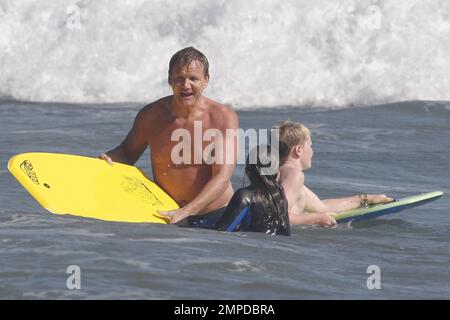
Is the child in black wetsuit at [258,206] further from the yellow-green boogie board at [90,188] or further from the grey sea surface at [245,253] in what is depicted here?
the yellow-green boogie board at [90,188]

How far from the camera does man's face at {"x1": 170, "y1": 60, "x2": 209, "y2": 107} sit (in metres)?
7.07

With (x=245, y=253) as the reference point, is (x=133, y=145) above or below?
above

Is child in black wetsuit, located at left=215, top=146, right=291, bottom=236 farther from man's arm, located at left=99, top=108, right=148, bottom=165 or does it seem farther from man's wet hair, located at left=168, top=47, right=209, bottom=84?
man's arm, located at left=99, top=108, right=148, bottom=165

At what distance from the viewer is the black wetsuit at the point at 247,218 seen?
22.3 ft

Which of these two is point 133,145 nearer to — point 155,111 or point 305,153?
point 155,111

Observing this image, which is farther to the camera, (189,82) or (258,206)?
(189,82)

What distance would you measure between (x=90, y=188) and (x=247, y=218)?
99 centimetres

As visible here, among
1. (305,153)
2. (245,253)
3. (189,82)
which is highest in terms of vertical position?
(189,82)

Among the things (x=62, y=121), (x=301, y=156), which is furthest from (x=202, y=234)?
(x=62, y=121)

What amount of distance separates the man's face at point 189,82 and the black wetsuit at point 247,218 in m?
0.65

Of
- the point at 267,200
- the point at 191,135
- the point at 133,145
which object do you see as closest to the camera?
the point at 267,200

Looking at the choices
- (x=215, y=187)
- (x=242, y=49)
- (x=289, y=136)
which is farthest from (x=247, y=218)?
(x=242, y=49)

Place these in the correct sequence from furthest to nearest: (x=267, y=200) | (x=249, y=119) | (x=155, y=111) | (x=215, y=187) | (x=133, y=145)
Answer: (x=249, y=119), (x=133, y=145), (x=155, y=111), (x=215, y=187), (x=267, y=200)

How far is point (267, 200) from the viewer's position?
683 centimetres
